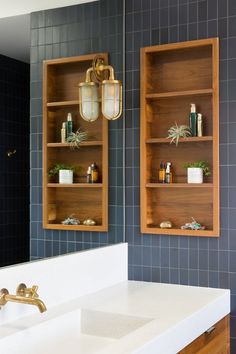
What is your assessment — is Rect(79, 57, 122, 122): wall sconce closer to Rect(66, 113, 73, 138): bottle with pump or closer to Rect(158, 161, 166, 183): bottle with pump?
Rect(66, 113, 73, 138): bottle with pump

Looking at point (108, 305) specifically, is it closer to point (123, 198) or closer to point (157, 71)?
point (123, 198)

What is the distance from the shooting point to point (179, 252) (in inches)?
117

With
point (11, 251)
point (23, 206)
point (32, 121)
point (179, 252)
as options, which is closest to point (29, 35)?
point (32, 121)

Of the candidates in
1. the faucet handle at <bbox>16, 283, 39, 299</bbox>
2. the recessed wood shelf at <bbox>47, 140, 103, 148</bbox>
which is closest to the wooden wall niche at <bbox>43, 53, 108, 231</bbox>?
the recessed wood shelf at <bbox>47, 140, 103, 148</bbox>

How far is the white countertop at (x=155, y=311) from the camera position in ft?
6.46

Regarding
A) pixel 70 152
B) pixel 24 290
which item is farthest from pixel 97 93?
pixel 24 290

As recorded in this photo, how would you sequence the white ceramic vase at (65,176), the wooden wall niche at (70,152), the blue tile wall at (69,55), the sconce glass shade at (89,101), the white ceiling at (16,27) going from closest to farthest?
the white ceiling at (16,27), the blue tile wall at (69,55), the wooden wall niche at (70,152), the white ceramic vase at (65,176), the sconce glass shade at (89,101)

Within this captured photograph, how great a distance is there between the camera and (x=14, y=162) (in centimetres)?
211

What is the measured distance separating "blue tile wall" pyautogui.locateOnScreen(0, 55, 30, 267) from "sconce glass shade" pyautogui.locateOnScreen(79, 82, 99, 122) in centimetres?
54

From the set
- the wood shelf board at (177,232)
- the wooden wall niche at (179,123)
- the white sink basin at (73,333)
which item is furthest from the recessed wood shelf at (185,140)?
the white sink basin at (73,333)

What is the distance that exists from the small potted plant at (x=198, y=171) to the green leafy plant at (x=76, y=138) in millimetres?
601

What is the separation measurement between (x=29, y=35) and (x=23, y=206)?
0.72 m

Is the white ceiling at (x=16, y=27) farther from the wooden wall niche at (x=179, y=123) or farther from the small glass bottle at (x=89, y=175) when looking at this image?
the wooden wall niche at (x=179, y=123)

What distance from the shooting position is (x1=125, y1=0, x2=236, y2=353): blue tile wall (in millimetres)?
2826
